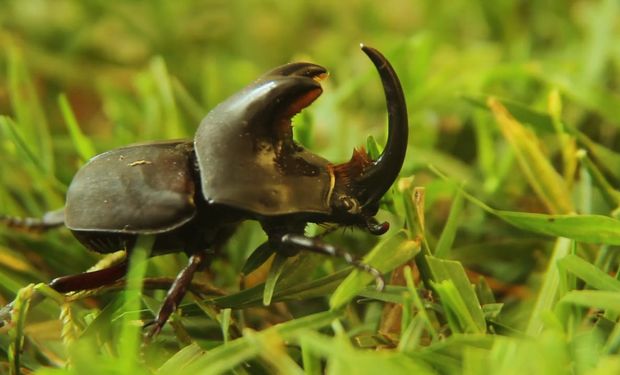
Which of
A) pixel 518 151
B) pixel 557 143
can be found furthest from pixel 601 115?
pixel 518 151

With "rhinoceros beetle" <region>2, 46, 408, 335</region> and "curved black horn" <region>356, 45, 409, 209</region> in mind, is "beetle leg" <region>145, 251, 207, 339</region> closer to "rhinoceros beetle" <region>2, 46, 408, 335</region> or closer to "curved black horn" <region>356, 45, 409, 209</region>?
"rhinoceros beetle" <region>2, 46, 408, 335</region>

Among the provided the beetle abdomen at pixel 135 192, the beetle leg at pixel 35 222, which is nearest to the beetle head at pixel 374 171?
Result: the beetle abdomen at pixel 135 192

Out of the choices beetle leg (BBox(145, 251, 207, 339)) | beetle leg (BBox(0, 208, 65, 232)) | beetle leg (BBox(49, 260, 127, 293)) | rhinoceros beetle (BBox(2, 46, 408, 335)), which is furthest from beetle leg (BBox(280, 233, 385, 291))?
beetle leg (BBox(0, 208, 65, 232))

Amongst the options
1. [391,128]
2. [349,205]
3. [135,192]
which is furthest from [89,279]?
[391,128]

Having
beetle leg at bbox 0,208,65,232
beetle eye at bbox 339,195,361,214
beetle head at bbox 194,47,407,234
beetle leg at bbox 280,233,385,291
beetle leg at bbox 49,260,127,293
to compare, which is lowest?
beetle leg at bbox 0,208,65,232

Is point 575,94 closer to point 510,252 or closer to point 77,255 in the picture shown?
point 510,252
